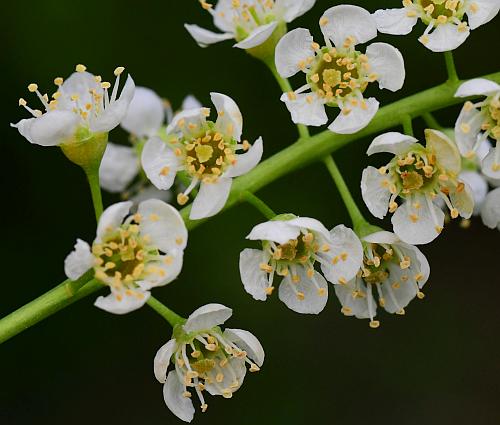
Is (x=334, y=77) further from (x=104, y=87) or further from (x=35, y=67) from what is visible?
(x=35, y=67)

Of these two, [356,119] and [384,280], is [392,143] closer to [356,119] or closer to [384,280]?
[356,119]

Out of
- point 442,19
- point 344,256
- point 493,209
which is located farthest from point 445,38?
point 344,256

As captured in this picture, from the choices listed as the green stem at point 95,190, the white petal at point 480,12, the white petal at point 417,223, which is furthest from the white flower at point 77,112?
the white petal at point 480,12

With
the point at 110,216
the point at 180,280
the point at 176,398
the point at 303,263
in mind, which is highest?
the point at 110,216

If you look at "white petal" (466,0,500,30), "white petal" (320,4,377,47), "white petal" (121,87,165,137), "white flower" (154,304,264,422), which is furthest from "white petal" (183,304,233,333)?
"white petal" (121,87,165,137)

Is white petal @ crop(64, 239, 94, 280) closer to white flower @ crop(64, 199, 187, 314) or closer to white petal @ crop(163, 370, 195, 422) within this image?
white flower @ crop(64, 199, 187, 314)

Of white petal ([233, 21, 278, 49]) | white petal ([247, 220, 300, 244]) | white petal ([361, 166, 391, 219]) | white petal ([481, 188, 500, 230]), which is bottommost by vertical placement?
white petal ([481, 188, 500, 230])

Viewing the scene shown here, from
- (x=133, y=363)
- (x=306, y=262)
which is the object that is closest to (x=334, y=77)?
(x=306, y=262)

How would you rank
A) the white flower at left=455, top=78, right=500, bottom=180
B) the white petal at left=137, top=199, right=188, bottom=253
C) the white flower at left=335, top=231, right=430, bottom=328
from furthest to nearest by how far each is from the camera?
1. the white flower at left=335, top=231, right=430, bottom=328
2. the white flower at left=455, top=78, right=500, bottom=180
3. the white petal at left=137, top=199, right=188, bottom=253
